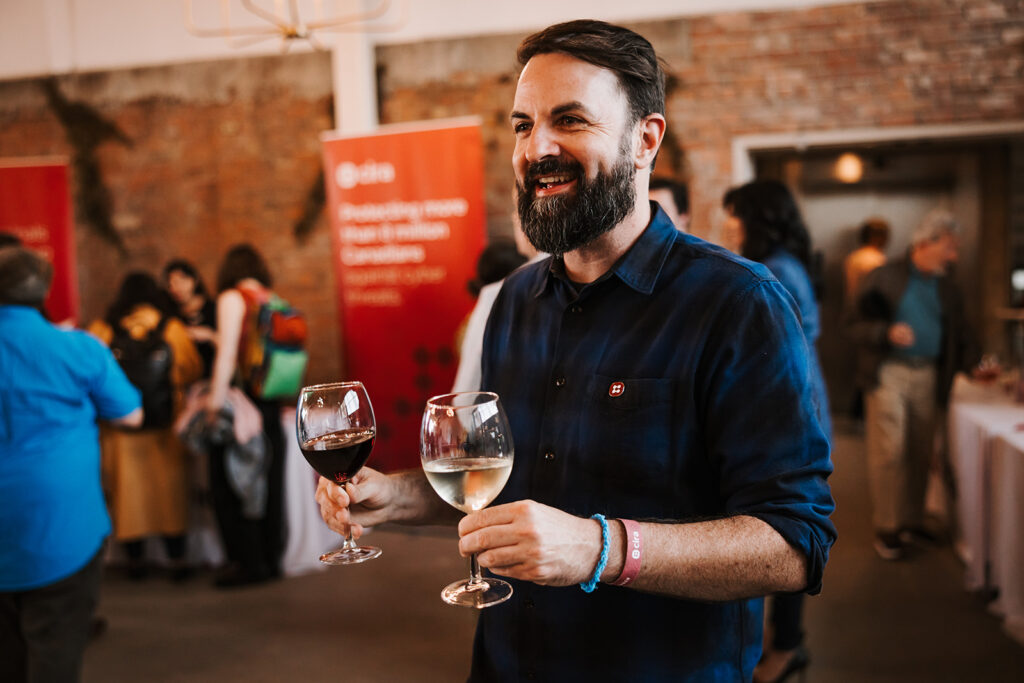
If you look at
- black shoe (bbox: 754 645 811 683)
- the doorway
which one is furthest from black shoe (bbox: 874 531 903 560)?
the doorway

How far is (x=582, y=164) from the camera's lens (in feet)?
3.57

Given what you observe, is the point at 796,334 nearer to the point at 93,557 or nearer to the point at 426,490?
the point at 426,490

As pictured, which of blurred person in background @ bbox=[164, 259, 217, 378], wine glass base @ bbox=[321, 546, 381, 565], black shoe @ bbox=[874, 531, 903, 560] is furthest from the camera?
blurred person in background @ bbox=[164, 259, 217, 378]

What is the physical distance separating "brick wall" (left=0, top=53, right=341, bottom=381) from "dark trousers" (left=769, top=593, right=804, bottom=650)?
11.9 ft

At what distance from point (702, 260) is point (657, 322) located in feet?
0.36

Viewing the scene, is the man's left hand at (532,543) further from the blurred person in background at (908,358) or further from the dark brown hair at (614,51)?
the blurred person in background at (908,358)

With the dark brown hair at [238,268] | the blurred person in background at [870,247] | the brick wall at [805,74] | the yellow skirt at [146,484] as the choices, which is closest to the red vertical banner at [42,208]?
the yellow skirt at [146,484]

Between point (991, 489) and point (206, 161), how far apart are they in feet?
16.9

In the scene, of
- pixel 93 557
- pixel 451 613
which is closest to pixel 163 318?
pixel 93 557

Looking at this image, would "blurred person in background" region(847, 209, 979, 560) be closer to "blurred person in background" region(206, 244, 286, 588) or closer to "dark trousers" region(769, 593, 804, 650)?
"dark trousers" region(769, 593, 804, 650)

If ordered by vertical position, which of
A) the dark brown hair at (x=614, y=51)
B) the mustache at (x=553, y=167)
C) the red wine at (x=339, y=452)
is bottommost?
the red wine at (x=339, y=452)

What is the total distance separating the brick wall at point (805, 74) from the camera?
4.60 metres

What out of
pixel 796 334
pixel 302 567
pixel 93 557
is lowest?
pixel 302 567

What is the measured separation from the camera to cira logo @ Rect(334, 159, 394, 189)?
4574 mm
